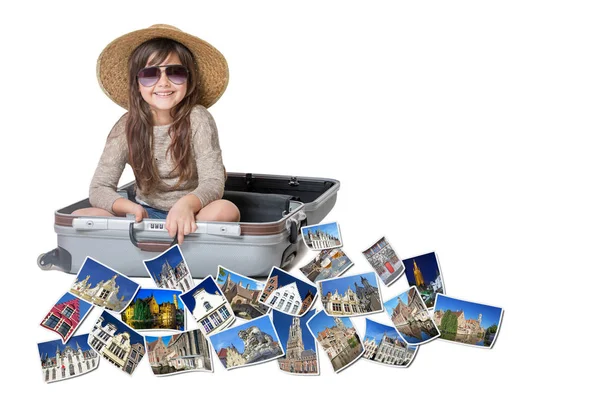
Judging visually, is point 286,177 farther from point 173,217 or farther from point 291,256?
point 173,217

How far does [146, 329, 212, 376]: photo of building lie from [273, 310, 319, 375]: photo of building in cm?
24

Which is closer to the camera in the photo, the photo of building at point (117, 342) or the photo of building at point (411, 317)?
the photo of building at point (117, 342)

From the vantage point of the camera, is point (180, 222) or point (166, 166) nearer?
point (180, 222)

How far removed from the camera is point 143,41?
3.23m

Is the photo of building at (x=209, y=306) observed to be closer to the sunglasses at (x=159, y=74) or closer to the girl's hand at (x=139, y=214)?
the girl's hand at (x=139, y=214)

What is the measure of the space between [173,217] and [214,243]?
0.58 feet

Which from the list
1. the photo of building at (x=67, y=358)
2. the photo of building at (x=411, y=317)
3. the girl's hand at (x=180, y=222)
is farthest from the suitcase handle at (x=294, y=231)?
the photo of building at (x=67, y=358)

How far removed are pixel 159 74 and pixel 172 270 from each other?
804mm

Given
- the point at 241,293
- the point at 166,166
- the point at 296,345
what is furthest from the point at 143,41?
the point at 296,345

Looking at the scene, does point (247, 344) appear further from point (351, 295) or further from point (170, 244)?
point (170, 244)

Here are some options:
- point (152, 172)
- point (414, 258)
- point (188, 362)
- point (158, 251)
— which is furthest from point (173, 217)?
point (414, 258)

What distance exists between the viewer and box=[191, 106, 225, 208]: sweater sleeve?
3.19m

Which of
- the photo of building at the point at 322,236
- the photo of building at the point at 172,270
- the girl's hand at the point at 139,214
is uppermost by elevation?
the girl's hand at the point at 139,214

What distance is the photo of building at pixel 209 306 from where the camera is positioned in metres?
2.70
